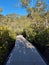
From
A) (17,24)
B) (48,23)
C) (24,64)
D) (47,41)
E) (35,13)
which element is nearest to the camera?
(24,64)

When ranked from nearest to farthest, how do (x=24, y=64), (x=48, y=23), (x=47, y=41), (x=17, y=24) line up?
(x=24, y=64) → (x=47, y=41) → (x=48, y=23) → (x=17, y=24)

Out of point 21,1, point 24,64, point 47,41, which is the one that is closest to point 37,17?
point 21,1

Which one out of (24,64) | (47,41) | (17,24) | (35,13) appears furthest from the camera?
(17,24)

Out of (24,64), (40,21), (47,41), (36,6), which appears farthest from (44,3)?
(24,64)

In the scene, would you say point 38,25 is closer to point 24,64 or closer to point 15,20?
point 24,64

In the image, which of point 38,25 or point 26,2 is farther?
point 26,2

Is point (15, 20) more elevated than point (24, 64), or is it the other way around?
point (24, 64)

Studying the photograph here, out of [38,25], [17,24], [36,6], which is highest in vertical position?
[36,6]

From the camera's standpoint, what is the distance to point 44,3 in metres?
27.8

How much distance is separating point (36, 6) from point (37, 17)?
363 centimetres

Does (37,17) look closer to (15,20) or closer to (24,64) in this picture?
(24,64)

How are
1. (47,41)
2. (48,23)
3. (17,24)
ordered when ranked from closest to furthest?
(47,41)
(48,23)
(17,24)

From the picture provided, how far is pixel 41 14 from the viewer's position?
87.4ft

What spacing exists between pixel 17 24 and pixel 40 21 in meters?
43.7
